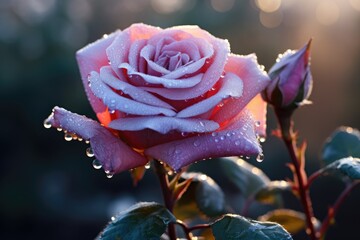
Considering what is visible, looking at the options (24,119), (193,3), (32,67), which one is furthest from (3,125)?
(193,3)

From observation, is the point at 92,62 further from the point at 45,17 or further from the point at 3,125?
the point at 45,17

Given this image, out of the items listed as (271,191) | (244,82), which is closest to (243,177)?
(271,191)

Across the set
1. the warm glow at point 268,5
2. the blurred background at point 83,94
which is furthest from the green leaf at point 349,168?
the warm glow at point 268,5

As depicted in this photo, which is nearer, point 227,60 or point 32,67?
point 227,60

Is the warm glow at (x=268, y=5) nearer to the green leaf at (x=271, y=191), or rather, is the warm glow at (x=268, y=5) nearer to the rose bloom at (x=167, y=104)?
the green leaf at (x=271, y=191)

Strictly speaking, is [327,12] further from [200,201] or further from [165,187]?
[165,187]

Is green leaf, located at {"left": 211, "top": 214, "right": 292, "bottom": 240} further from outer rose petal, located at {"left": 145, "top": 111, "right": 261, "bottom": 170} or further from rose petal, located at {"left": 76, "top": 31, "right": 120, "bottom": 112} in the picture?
rose petal, located at {"left": 76, "top": 31, "right": 120, "bottom": 112}
